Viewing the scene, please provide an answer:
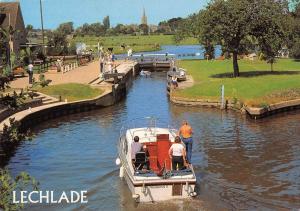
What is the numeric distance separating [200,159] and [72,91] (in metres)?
22.3

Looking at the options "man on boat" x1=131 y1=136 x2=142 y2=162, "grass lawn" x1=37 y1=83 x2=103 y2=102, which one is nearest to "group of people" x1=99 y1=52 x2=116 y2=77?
"grass lawn" x1=37 y1=83 x2=103 y2=102

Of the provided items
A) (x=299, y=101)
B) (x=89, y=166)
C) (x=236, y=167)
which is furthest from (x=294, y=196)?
(x=299, y=101)

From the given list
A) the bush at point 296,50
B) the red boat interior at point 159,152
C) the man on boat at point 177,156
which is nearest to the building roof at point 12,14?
the bush at point 296,50

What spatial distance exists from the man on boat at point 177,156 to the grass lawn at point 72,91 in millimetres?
25256

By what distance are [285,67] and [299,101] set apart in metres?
24.5

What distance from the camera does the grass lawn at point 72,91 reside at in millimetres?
45406

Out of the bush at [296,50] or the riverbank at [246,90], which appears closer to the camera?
the riverbank at [246,90]

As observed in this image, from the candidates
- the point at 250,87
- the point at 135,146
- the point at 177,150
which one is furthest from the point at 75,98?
the point at 177,150

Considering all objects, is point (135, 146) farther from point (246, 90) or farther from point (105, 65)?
point (105, 65)

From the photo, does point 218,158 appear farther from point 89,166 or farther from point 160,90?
point 160,90

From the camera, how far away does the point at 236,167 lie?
84.6 feet

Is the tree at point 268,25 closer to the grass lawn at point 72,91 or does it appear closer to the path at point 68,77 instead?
the grass lawn at point 72,91

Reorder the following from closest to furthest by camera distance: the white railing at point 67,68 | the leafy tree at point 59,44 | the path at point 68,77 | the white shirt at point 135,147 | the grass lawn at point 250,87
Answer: the white shirt at point 135,147
the grass lawn at point 250,87
the path at point 68,77
the white railing at point 67,68
the leafy tree at point 59,44

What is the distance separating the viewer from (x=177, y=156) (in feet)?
66.6
